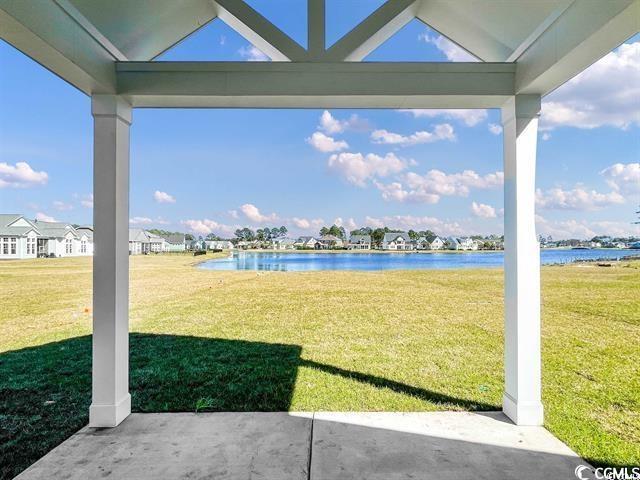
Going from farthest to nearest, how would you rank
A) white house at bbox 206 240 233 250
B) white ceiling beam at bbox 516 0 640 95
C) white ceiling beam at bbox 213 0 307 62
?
white house at bbox 206 240 233 250
white ceiling beam at bbox 213 0 307 62
white ceiling beam at bbox 516 0 640 95

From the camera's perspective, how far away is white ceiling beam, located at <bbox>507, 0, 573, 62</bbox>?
191cm

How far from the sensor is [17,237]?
710cm

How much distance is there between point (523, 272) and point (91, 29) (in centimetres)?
320

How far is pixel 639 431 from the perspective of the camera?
2561 millimetres

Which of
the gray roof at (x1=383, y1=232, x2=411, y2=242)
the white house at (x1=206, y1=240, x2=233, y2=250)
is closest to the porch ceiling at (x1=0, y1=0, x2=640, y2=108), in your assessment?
the gray roof at (x1=383, y1=232, x2=411, y2=242)

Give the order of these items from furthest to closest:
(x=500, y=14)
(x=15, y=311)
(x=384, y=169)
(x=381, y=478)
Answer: (x=384, y=169) < (x=15, y=311) < (x=500, y=14) < (x=381, y=478)

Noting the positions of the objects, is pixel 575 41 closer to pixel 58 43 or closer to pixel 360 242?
pixel 58 43

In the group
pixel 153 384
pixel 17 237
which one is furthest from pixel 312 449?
pixel 17 237

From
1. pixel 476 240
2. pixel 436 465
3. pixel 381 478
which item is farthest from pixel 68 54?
pixel 476 240

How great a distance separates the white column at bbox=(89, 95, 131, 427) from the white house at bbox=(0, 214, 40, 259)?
17.9 ft

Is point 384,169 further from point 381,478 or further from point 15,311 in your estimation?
point 381,478

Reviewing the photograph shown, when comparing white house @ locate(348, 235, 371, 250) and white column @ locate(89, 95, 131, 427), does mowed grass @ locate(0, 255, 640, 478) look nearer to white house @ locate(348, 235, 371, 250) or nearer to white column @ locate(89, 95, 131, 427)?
white column @ locate(89, 95, 131, 427)

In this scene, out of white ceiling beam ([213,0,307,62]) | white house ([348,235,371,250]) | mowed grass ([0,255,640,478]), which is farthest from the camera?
white house ([348,235,371,250])

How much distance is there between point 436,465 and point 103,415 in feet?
7.16
